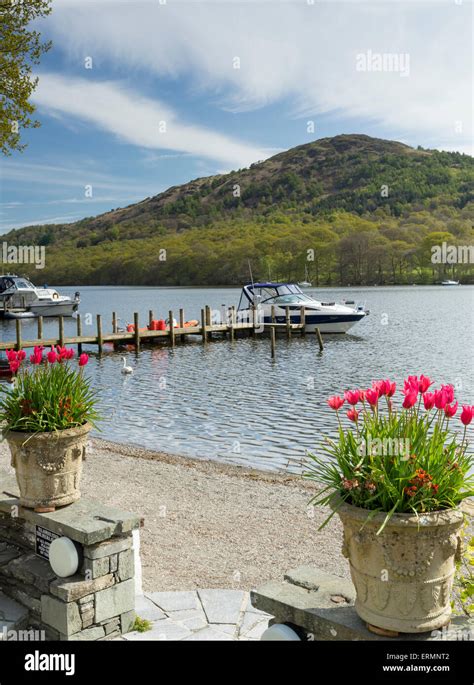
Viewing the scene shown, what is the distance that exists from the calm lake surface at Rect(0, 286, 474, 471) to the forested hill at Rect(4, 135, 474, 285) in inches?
2753

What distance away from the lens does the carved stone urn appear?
8.79ft

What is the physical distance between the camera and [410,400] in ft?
9.64

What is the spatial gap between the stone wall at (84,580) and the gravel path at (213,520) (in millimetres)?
1314

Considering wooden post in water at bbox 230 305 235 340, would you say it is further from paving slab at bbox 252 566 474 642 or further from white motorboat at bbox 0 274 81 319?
paving slab at bbox 252 566 474 642

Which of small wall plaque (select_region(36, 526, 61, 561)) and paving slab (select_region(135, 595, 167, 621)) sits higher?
small wall plaque (select_region(36, 526, 61, 561))

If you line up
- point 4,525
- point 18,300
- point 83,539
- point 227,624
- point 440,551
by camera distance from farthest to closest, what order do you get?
1. point 18,300
2. point 4,525
3. point 227,624
4. point 83,539
5. point 440,551

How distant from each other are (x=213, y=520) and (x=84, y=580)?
3866 millimetres

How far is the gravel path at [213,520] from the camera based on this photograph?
594cm

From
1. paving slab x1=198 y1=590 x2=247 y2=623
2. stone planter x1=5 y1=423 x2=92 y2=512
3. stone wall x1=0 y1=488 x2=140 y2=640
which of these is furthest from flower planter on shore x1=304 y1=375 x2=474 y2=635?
stone planter x1=5 y1=423 x2=92 y2=512

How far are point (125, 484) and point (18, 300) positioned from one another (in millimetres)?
48805

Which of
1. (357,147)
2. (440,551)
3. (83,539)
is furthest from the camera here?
(357,147)

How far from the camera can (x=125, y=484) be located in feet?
→ 30.7
